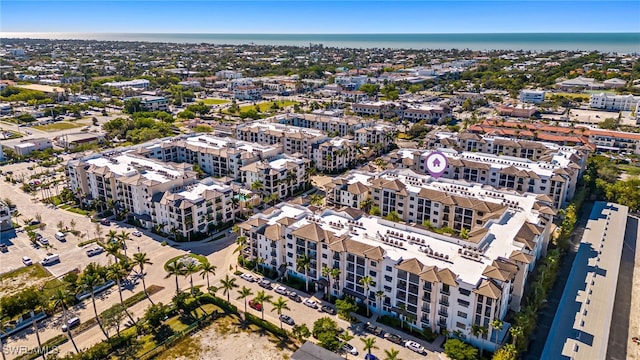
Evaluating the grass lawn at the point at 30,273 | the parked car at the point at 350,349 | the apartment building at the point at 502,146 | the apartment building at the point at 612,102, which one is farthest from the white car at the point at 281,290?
the apartment building at the point at 612,102

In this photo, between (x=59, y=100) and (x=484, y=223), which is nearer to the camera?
(x=484, y=223)

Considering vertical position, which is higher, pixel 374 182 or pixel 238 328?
pixel 374 182

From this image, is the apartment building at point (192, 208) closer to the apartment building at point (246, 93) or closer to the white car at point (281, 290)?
the white car at point (281, 290)

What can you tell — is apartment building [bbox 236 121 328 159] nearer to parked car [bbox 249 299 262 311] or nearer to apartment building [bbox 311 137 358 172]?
apartment building [bbox 311 137 358 172]

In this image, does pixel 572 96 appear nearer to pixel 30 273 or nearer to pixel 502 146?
pixel 502 146

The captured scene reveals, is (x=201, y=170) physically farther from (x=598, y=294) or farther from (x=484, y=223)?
(x=598, y=294)

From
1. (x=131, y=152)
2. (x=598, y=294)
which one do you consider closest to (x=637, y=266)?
(x=598, y=294)
